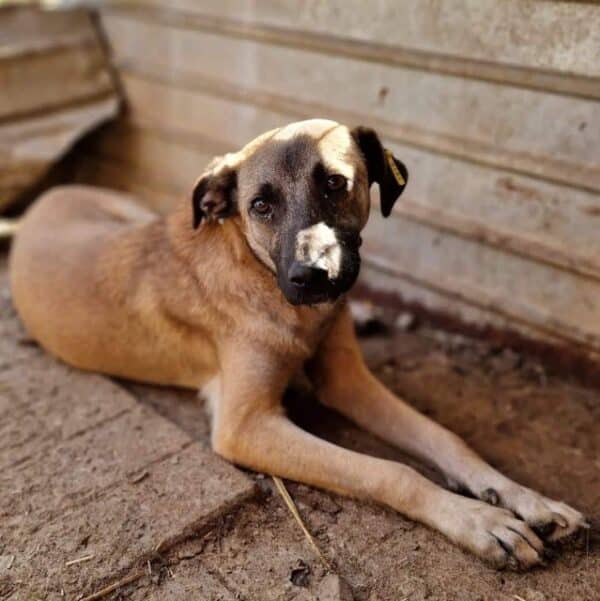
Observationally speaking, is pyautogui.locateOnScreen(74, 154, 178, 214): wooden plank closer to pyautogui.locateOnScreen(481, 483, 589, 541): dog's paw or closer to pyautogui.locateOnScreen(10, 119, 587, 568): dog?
pyautogui.locateOnScreen(10, 119, 587, 568): dog

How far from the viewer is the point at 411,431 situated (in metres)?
3.40

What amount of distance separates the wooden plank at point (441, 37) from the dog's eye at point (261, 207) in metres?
1.51

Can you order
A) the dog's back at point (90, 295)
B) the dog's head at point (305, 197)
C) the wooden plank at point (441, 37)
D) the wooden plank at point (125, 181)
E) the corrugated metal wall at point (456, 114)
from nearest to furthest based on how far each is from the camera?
the dog's head at point (305, 197)
the wooden plank at point (441, 37)
the corrugated metal wall at point (456, 114)
the dog's back at point (90, 295)
the wooden plank at point (125, 181)

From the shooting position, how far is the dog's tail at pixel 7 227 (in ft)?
18.7

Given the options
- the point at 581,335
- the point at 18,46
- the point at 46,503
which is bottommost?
the point at 46,503

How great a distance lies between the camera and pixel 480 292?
4258 millimetres

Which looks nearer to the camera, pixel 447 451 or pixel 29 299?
pixel 447 451

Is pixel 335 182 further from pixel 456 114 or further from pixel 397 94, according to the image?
pixel 397 94

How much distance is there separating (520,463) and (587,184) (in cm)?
136

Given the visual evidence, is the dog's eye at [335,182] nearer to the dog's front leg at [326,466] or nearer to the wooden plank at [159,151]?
the dog's front leg at [326,466]

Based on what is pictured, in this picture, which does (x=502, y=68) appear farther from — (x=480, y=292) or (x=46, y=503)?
(x=46, y=503)

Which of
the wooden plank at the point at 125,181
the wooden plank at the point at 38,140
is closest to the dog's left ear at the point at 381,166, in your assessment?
the wooden plank at the point at 125,181

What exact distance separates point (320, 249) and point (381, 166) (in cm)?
69

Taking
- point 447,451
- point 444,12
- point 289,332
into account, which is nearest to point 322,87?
point 444,12
